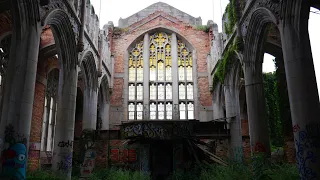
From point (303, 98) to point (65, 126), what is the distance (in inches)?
421

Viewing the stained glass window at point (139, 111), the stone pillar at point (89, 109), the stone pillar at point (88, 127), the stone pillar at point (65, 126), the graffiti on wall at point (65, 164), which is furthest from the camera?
the stained glass window at point (139, 111)

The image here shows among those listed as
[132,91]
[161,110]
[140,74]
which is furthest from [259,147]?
[140,74]

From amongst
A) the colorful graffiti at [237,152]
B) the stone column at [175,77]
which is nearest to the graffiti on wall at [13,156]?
the colorful graffiti at [237,152]

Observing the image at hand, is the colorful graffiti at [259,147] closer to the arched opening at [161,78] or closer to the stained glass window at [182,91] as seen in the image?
the arched opening at [161,78]

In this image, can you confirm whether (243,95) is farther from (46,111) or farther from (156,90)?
(46,111)

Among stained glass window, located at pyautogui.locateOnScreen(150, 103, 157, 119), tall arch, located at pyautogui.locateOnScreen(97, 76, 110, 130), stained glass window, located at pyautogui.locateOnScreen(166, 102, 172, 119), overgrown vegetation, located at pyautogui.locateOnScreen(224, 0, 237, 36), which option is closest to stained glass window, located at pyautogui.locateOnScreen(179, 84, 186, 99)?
stained glass window, located at pyautogui.locateOnScreen(166, 102, 172, 119)

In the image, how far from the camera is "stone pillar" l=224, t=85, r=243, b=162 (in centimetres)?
1789

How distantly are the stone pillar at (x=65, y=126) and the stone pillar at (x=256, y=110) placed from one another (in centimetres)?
886

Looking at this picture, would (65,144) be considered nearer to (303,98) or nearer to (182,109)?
(303,98)

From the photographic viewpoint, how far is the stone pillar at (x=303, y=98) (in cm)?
910

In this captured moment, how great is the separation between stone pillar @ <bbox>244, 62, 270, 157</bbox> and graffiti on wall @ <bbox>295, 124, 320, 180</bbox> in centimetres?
385

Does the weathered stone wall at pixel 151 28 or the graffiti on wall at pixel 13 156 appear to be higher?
the weathered stone wall at pixel 151 28

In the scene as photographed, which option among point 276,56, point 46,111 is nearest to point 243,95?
point 276,56

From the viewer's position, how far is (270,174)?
1001 centimetres
